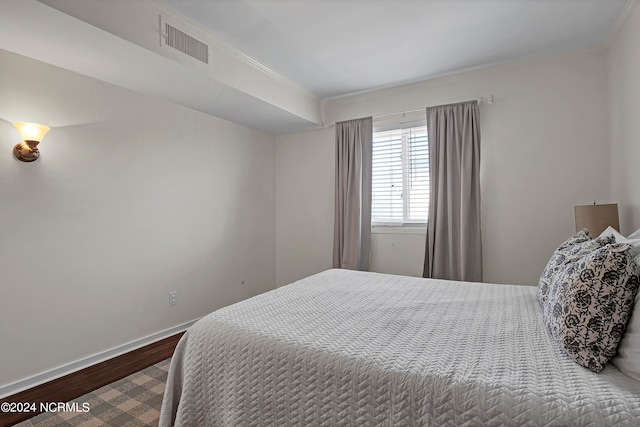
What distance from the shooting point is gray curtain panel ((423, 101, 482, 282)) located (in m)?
3.34

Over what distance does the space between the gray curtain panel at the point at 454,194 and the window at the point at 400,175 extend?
185 mm

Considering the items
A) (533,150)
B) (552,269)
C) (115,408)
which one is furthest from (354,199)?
(115,408)

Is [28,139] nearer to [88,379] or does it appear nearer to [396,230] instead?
[88,379]

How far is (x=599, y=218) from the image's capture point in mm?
2391

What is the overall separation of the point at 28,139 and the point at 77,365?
5.45ft

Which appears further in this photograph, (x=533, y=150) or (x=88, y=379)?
Answer: (x=533, y=150)

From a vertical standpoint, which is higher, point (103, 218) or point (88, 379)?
point (103, 218)

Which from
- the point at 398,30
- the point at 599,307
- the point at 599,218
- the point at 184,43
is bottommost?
the point at 599,307

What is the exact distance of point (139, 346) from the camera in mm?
2984

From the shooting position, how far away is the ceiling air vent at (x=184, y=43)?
2.34 m

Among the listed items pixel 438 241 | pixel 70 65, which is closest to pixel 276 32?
pixel 70 65

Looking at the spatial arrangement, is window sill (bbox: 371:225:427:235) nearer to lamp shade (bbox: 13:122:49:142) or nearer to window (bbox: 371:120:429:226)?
window (bbox: 371:120:429:226)

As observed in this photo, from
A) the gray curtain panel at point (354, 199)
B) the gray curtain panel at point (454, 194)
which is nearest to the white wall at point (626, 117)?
the gray curtain panel at point (454, 194)

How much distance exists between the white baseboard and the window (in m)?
2.54
